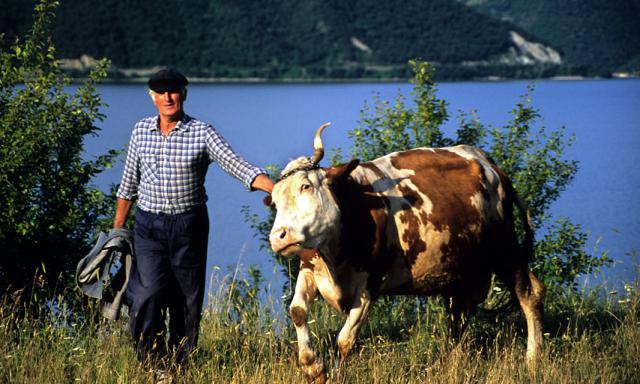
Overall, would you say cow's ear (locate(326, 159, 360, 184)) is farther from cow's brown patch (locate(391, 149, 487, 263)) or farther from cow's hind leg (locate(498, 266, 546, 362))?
cow's hind leg (locate(498, 266, 546, 362))

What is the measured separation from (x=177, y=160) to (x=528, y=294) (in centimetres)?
323

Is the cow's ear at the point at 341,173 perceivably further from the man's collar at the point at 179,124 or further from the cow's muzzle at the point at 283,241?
the man's collar at the point at 179,124

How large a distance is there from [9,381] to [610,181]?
138 ft

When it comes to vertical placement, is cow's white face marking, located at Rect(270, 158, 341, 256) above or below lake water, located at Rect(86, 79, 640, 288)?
above

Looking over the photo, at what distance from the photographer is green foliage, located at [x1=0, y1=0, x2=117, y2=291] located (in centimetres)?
962

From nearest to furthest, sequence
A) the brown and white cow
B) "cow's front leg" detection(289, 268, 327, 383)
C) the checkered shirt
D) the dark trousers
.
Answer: the brown and white cow, "cow's front leg" detection(289, 268, 327, 383), the checkered shirt, the dark trousers

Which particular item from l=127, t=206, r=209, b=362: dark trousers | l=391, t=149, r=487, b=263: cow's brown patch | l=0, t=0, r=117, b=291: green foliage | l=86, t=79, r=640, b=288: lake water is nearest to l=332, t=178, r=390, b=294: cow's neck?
l=391, t=149, r=487, b=263: cow's brown patch

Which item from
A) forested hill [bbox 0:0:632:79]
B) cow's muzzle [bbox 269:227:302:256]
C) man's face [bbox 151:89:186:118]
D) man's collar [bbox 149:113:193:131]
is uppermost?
man's face [bbox 151:89:186:118]

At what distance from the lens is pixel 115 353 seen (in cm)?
694

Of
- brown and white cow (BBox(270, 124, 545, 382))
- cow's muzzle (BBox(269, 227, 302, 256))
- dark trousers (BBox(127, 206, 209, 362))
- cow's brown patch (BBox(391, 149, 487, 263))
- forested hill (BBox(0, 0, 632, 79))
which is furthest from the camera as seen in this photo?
forested hill (BBox(0, 0, 632, 79))

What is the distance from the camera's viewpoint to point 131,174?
6.73m

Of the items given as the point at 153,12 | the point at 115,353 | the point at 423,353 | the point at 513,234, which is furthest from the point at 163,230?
the point at 153,12

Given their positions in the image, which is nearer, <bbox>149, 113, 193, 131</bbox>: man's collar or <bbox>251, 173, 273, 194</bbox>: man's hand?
<bbox>251, 173, 273, 194</bbox>: man's hand

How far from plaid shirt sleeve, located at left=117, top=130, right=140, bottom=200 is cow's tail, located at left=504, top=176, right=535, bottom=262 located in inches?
120
